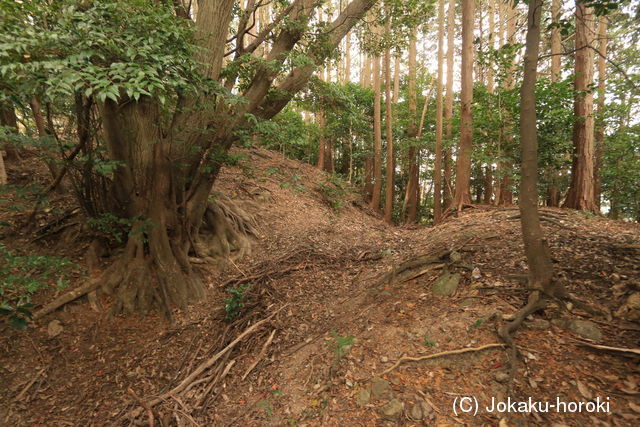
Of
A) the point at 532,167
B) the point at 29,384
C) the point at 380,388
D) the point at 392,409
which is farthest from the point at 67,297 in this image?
the point at 532,167

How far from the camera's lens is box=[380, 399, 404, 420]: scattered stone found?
2.38m

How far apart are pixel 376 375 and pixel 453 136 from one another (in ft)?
37.7

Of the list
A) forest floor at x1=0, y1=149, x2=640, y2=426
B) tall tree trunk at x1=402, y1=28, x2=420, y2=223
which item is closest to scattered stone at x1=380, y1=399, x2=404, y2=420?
forest floor at x1=0, y1=149, x2=640, y2=426

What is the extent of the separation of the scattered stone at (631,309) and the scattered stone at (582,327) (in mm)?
291

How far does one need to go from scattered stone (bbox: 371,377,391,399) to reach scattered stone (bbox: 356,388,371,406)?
0.05m

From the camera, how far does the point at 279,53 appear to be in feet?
14.2

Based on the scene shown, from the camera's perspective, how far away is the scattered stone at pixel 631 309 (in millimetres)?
2469

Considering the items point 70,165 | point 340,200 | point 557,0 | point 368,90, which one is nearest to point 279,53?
point 70,165

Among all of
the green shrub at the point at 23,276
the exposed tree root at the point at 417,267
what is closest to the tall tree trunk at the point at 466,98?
the exposed tree root at the point at 417,267

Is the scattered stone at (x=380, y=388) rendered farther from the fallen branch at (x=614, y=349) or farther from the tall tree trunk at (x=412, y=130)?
the tall tree trunk at (x=412, y=130)

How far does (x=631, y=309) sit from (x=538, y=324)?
2.58ft

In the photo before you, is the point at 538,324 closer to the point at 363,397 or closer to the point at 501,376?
the point at 501,376

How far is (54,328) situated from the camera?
366 cm

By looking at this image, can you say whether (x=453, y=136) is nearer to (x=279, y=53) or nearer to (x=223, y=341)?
(x=279, y=53)
